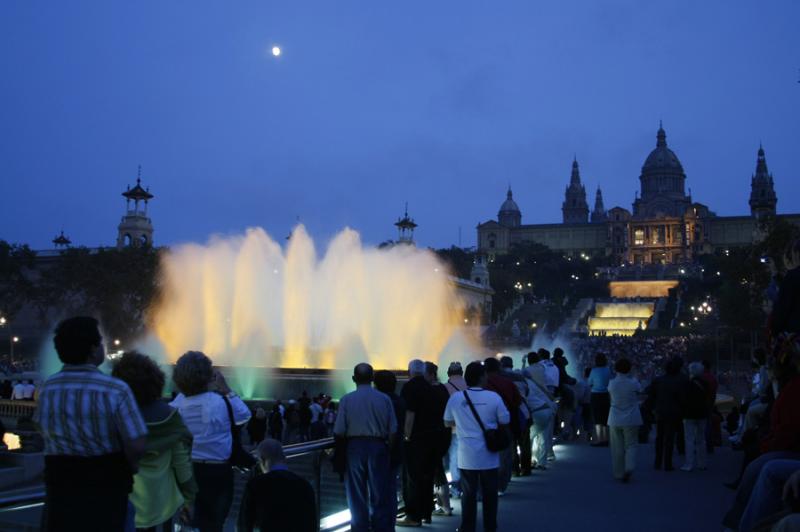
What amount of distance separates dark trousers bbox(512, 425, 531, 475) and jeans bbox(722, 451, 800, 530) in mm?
6195

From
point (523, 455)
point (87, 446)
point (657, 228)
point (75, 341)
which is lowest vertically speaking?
point (523, 455)

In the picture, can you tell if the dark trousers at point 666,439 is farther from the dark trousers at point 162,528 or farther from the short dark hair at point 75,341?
the short dark hair at point 75,341

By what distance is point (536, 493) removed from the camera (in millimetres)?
10758

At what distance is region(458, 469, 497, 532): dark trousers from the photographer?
26.3ft

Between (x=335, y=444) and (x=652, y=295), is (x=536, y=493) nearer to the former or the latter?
(x=335, y=444)

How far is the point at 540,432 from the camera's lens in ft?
41.8

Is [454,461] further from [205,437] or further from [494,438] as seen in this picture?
[205,437]

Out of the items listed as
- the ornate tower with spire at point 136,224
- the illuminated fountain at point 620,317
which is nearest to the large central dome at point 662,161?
the illuminated fountain at point 620,317

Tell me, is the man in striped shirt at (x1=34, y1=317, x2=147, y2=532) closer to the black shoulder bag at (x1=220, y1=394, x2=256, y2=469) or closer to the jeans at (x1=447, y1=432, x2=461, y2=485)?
the black shoulder bag at (x1=220, y1=394, x2=256, y2=469)

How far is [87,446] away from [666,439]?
1023 centimetres

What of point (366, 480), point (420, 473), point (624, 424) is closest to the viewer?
point (366, 480)

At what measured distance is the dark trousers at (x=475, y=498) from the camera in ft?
26.3

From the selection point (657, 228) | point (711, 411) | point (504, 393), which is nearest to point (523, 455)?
point (504, 393)

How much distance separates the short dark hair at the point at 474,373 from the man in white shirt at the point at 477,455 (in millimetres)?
198
